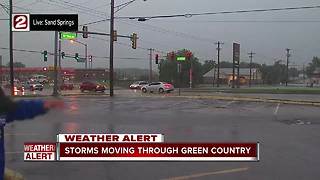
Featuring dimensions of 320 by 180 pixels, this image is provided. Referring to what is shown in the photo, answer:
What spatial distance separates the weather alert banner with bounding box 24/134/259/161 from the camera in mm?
4879

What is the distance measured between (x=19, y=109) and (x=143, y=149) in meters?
1.34

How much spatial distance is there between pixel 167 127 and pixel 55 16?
19.4 feet

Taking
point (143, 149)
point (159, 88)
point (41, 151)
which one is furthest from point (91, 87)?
point (143, 149)

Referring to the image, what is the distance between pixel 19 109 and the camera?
167 inches

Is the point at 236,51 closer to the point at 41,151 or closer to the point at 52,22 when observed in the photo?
the point at 52,22

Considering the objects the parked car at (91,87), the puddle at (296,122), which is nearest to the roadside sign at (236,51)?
the parked car at (91,87)

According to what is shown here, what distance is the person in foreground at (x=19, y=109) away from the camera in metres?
4.12

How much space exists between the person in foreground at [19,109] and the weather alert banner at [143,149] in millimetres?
692

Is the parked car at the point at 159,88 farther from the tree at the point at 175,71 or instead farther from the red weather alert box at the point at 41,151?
the red weather alert box at the point at 41,151

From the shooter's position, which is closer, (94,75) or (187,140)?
(187,140)

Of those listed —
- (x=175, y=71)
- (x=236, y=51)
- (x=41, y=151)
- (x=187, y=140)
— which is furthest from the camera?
(x=175, y=71)

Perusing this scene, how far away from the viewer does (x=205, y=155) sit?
4867 millimetres

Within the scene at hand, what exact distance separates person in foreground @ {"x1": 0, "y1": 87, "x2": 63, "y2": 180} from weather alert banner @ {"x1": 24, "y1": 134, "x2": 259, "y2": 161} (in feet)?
2.27

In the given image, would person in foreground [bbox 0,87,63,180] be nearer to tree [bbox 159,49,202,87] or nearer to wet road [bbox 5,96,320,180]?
wet road [bbox 5,96,320,180]
